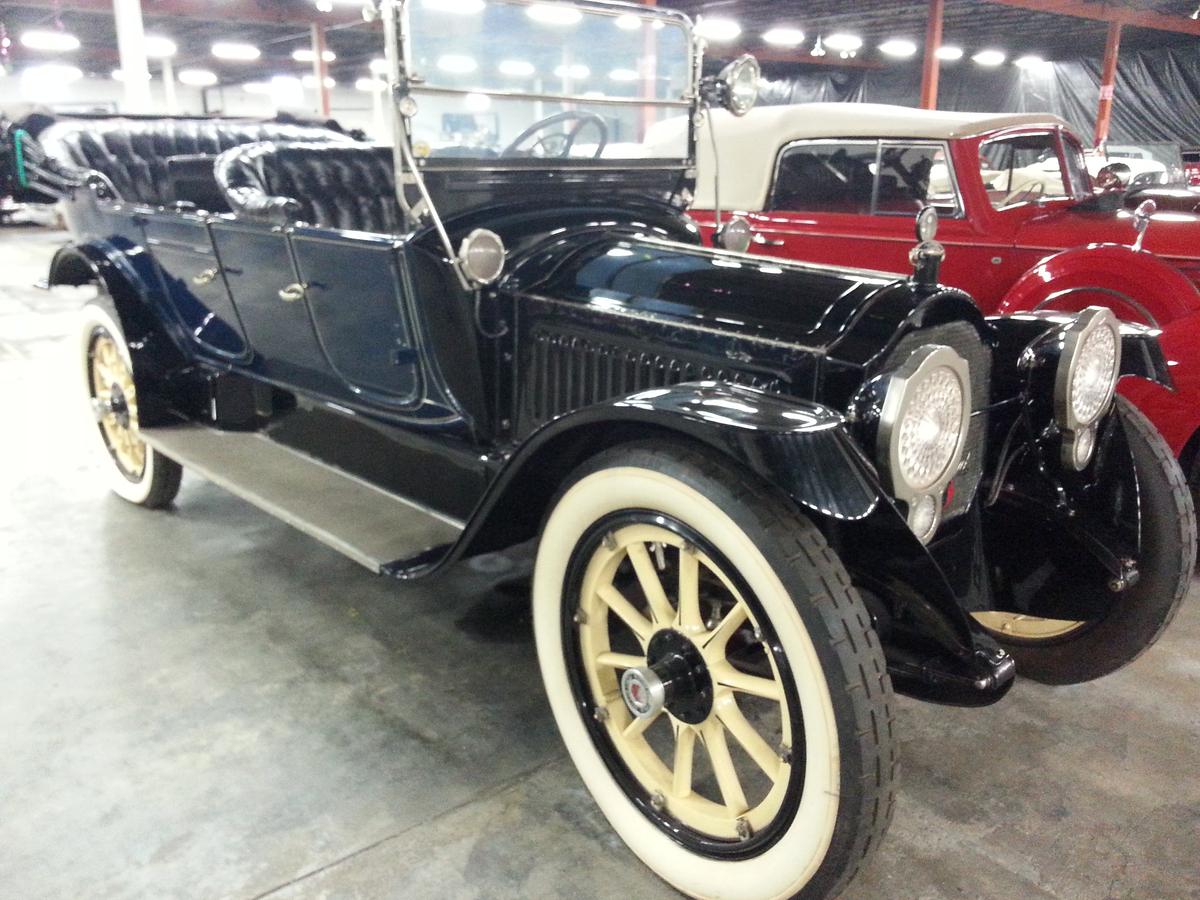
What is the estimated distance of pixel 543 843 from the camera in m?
1.93

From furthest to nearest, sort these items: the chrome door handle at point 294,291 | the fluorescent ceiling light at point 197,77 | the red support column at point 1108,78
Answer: the fluorescent ceiling light at point 197,77, the red support column at point 1108,78, the chrome door handle at point 294,291

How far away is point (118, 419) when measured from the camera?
364 cm

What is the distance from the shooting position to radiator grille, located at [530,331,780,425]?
2029 mm

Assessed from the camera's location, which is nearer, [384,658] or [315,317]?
[384,658]

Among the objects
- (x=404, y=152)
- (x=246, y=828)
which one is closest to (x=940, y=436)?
(x=404, y=152)

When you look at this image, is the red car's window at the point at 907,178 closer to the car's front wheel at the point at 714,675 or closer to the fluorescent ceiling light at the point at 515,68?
the fluorescent ceiling light at the point at 515,68

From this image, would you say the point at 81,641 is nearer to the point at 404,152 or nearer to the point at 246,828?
the point at 246,828

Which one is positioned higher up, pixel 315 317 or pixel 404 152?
pixel 404 152

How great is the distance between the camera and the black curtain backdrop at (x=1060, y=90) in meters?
17.0

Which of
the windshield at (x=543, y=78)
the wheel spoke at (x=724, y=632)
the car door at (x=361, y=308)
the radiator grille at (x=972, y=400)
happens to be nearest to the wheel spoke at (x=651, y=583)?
the wheel spoke at (x=724, y=632)

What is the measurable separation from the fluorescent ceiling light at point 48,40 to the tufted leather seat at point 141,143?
18344mm

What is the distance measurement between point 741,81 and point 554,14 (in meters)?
0.54

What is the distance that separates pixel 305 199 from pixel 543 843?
8.55 feet

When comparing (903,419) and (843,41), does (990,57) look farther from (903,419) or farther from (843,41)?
(903,419)
